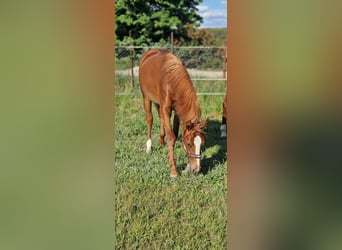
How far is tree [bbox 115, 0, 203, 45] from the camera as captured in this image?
187cm

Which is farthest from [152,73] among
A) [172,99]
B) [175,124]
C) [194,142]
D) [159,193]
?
[159,193]

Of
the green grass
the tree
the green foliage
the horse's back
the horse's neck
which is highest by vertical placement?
the tree

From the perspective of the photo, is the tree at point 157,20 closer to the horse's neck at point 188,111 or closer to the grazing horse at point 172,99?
the grazing horse at point 172,99

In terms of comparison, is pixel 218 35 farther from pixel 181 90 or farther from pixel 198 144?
pixel 198 144

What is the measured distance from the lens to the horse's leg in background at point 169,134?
1953mm

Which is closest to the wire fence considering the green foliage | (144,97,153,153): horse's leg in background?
the green foliage

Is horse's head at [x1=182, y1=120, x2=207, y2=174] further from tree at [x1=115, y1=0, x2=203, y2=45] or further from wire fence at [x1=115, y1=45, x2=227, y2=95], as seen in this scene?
tree at [x1=115, y1=0, x2=203, y2=45]

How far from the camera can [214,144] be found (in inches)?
75.4

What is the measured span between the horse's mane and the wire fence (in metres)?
0.03
